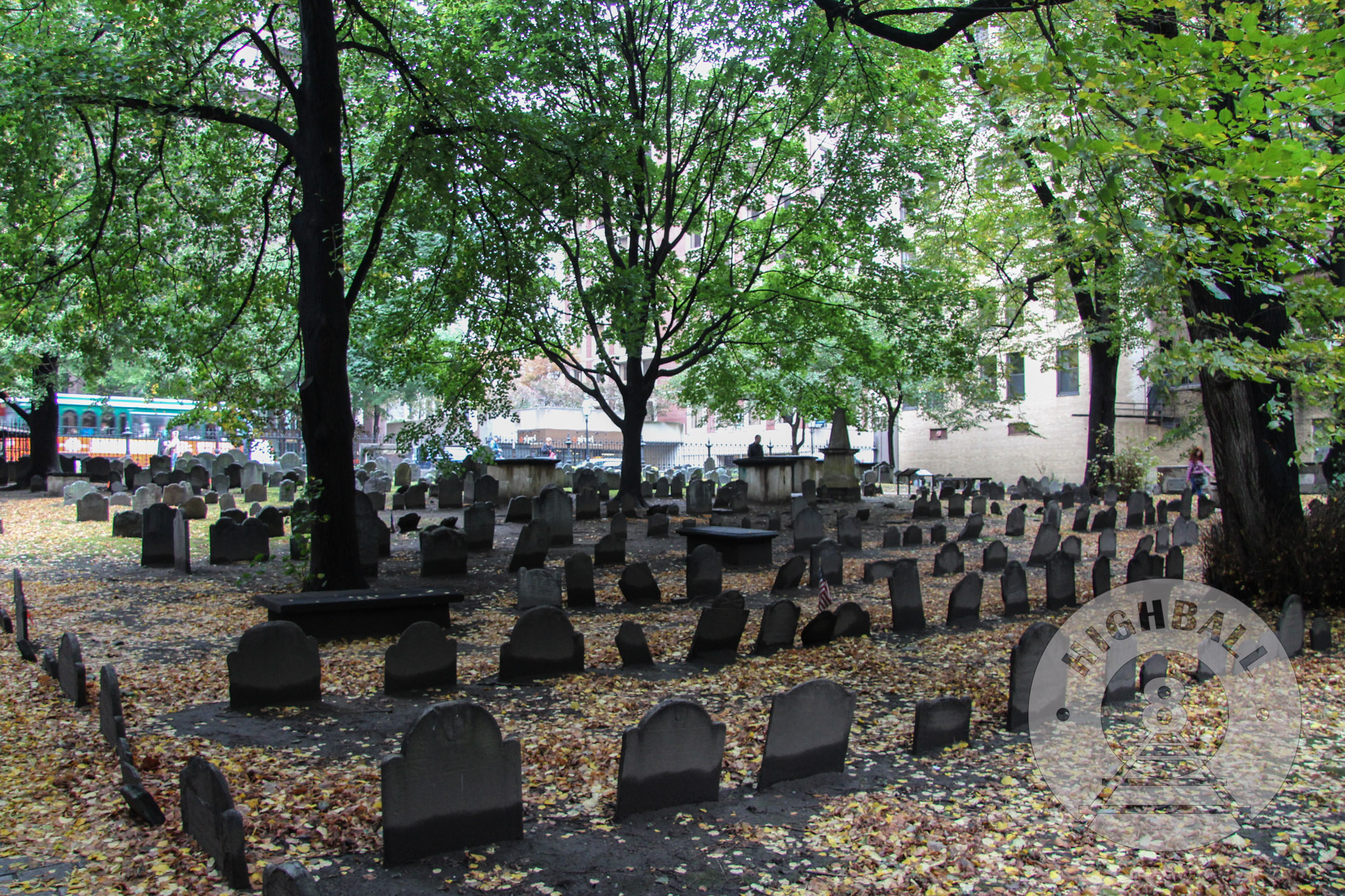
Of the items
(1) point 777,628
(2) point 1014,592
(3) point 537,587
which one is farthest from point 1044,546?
(3) point 537,587

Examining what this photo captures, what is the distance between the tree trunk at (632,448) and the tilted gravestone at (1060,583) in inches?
409

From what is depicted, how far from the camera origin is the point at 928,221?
19.5 metres

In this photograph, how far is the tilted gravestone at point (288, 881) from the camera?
9.24 feet

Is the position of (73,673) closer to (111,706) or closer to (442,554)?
(111,706)

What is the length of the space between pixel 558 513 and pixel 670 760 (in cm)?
1024

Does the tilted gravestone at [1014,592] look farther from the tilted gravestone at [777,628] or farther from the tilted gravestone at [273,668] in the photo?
the tilted gravestone at [273,668]

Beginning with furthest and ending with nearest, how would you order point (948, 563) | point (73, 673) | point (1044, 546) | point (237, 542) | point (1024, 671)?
1. point (1044, 546)
2. point (237, 542)
3. point (948, 563)
4. point (73, 673)
5. point (1024, 671)

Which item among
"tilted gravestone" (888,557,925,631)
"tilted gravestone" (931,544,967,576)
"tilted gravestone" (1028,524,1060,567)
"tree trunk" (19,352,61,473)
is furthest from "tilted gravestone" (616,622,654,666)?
"tree trunk" (19,352,61,473)

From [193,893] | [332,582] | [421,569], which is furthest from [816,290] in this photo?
[193,893]

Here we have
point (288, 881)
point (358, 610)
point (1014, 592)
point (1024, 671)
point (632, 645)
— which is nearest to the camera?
point (288, 881)

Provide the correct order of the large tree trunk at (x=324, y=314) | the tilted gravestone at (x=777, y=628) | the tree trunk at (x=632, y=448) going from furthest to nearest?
the tree trunk at (x=632, y=448), the large tree trunk at (x=324, y=314), the tilted gravestone at (x=777, y=628)

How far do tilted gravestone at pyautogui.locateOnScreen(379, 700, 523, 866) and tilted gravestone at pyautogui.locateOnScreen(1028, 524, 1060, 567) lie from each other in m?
10.4

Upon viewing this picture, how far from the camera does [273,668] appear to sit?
566 cm

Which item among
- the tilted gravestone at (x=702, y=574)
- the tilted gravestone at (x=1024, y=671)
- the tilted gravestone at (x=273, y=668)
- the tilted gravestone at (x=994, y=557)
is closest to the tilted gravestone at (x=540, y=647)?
the tilted gravestone at (x=273, y=668)
